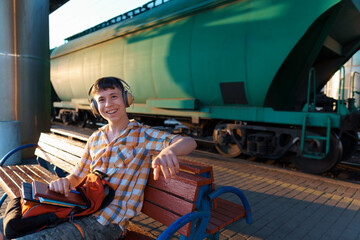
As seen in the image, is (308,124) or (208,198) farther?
(308,124)

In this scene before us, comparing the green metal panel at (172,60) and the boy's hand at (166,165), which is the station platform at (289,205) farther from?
the green metal panel at (172,60)

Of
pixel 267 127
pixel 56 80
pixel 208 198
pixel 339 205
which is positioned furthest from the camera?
pixel 56 80

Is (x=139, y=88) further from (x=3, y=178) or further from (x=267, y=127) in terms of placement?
(x=3, y=178)

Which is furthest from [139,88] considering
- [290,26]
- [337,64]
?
[337,64]

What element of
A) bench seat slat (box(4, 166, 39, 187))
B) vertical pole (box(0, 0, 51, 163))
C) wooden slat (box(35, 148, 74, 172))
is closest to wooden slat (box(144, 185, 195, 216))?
wooden slat (box(35, 148, 74, 172))

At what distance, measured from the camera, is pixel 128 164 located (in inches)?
73.7

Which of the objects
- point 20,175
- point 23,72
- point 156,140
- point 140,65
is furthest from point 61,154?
point 140,65

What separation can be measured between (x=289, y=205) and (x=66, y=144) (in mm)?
3127

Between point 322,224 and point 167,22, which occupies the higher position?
point 167,22

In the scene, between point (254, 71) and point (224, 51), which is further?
point (224, 51)

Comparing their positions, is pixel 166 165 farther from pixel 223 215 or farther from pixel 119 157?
pixel 223 215

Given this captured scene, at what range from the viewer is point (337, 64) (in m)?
5.44

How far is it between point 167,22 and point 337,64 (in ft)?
13.1

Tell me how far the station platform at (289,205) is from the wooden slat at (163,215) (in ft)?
2.84
